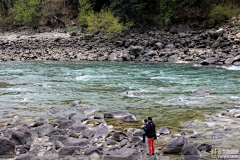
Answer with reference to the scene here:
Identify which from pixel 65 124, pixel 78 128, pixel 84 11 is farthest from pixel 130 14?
pixel 78 128

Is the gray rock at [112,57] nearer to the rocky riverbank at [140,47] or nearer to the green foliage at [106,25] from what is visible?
the rocky riverbank at [140,47]

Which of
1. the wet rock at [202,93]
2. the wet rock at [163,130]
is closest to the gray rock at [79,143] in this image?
the wet rock at [163,130]

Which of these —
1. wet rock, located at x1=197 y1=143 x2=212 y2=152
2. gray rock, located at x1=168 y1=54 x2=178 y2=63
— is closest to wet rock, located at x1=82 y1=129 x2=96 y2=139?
wet rock, located at x1=197 y1=143 x2=212 y2=152

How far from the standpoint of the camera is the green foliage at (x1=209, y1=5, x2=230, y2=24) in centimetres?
4066

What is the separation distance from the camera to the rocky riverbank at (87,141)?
6.93 m

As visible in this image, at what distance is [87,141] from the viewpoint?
25.4ft

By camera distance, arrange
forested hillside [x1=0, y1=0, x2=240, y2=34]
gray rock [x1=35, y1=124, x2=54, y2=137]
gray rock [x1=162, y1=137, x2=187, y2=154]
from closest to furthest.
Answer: gray rock [x1=162, y1=137, x2=187, y2=154] → gray rock [x1=35, y1=124, x2=54, y2=137] → forested hillside [x1=0, y1=0, x2=240, y2=34]

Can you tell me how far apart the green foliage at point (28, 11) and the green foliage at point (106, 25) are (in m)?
17.8

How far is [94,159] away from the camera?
6668 mm

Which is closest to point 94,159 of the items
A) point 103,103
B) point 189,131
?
point 189,131

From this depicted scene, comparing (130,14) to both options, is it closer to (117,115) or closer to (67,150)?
(117,115)

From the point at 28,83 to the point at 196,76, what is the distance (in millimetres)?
12601

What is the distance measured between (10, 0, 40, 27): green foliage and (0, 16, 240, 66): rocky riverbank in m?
10.3

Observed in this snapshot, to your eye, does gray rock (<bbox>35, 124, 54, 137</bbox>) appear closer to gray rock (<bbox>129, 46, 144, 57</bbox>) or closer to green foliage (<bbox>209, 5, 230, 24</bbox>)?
gray rock (<bbox>129, 46, 144, 57</bbox>)
